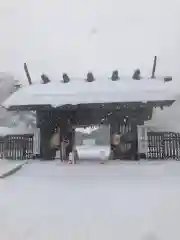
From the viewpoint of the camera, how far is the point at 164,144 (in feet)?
6.71

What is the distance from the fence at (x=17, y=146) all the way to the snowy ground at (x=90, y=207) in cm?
77

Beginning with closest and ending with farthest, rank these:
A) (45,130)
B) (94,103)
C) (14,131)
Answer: (94,103), (45,130), (14,131)

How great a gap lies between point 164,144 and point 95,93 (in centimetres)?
52

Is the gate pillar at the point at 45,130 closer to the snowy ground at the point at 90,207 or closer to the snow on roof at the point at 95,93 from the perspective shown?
the snow on roof at the point at 95,93

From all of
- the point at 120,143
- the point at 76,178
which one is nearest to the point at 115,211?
the point at 76,178

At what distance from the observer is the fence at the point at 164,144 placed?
2020 millimetres

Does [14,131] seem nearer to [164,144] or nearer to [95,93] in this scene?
[95,93]

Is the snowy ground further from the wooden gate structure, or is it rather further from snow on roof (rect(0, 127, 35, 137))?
snow on roof (rect(0, 127, 35, 137))

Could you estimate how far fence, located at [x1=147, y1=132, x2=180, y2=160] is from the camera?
2020mm

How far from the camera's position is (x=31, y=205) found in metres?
0.97

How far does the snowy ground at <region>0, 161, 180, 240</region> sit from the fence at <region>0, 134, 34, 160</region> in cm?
77

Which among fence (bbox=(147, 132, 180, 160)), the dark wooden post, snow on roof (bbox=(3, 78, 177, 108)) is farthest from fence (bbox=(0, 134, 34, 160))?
fence (bbox=(147, 132, 180, 160))

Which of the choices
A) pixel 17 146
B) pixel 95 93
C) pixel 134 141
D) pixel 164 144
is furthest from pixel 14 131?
pixel 164 144

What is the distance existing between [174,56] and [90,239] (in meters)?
2.00
